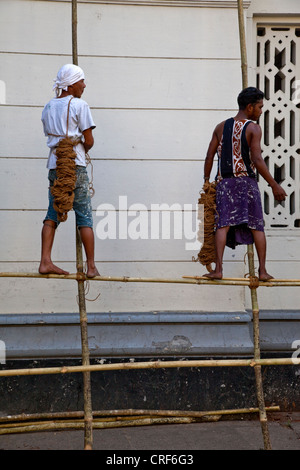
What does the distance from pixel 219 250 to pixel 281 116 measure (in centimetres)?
197

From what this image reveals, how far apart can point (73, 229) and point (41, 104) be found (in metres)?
1.09

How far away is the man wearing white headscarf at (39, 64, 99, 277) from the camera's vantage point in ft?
15.4

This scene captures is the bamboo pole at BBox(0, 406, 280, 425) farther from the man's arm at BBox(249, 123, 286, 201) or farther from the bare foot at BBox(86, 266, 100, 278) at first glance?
the man's arm at BBox(249, 123, 286, 201)

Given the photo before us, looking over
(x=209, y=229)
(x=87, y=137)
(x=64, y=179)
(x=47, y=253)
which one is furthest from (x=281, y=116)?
(x=47, y=253)

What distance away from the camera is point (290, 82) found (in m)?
6.19

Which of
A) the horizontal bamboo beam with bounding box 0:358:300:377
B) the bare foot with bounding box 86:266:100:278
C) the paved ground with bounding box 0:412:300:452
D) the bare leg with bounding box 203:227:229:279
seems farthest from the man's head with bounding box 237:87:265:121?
the paved ground with bounding box 0:412:300:452

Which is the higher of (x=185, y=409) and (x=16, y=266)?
(x=16, y=266)

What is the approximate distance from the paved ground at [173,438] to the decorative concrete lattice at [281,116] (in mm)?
1808

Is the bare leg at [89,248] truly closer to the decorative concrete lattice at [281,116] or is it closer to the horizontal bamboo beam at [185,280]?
the horizontal bamboo beam at [185,280]

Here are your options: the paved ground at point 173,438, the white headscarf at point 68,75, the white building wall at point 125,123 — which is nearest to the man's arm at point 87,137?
the white headscarf at point 68,75

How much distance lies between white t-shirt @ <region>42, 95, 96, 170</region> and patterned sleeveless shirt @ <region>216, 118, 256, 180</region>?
966mm

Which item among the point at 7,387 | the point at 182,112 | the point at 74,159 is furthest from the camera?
the point at 182,112
